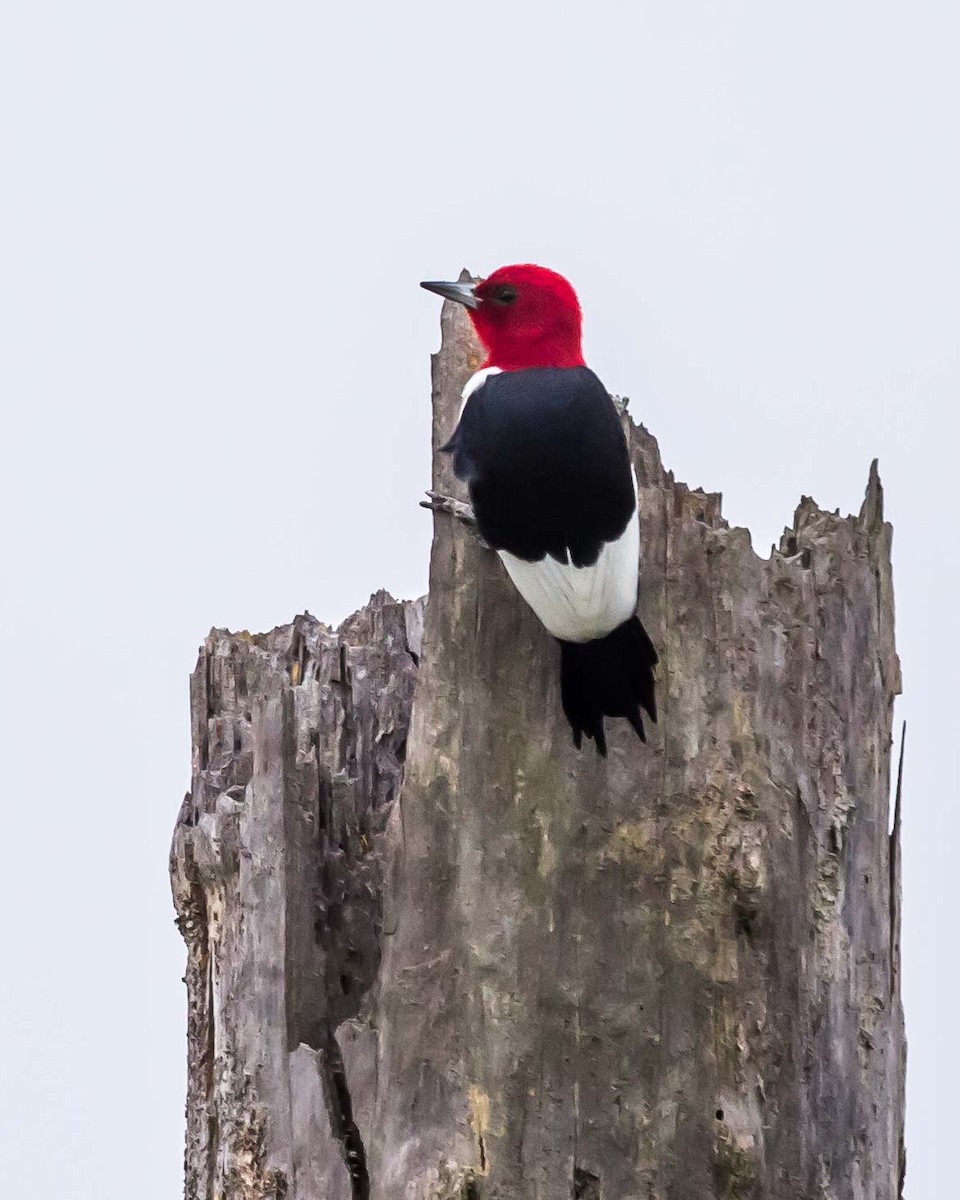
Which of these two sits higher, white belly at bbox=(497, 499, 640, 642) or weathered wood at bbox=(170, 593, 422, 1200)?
white belly at bbox=(497, 499, 640, 642)

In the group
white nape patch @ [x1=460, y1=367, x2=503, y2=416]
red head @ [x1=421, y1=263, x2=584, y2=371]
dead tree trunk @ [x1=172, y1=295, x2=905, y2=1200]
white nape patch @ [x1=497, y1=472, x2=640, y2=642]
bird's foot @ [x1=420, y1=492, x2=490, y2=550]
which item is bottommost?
dead tree trunk @ [x1=172, y1=295, x2=905, y2=1200]

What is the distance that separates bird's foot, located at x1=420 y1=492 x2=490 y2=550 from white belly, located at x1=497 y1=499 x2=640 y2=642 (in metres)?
0.15

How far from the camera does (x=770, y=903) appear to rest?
334cm

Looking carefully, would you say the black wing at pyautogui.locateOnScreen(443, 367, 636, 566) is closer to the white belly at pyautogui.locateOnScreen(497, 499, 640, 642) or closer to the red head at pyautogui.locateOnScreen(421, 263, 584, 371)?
the white belly at pyautogui.locateOnScreen(497, 499, 640, 642)

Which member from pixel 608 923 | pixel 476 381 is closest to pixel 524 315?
pixel 476 381

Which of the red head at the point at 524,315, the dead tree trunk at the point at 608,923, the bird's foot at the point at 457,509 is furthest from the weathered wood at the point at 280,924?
the red head at the point at 524,315

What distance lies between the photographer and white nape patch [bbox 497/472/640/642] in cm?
328

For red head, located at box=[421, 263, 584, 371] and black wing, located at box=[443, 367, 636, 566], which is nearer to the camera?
black wing, located at box=[443, 367, 636, 566]

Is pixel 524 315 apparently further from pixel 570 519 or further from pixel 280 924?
pixel 280 924

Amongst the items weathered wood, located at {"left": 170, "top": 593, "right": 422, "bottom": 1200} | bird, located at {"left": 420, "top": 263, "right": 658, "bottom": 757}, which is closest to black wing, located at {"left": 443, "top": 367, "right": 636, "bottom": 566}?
bird, located at {"left": 420, "top": 263, "right": 658, "bottom": 757}

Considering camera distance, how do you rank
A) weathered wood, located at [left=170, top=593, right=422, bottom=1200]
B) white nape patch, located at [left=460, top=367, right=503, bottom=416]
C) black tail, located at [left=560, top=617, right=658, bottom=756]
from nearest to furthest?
black tail, located at [left=560, top=617, right=658, bottom=756]
weathered wood, located at [left=170, top=593, right=422, bottom=1200]
white nape patch, located at [left=460, top=367, right=503, bottom=416]

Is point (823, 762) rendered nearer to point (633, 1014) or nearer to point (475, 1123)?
point (633, 1014)

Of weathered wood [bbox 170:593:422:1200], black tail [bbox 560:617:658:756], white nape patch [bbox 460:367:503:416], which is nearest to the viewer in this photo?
black tail [bbox 560:617:658:756]

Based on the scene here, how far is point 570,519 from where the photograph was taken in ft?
11.1
